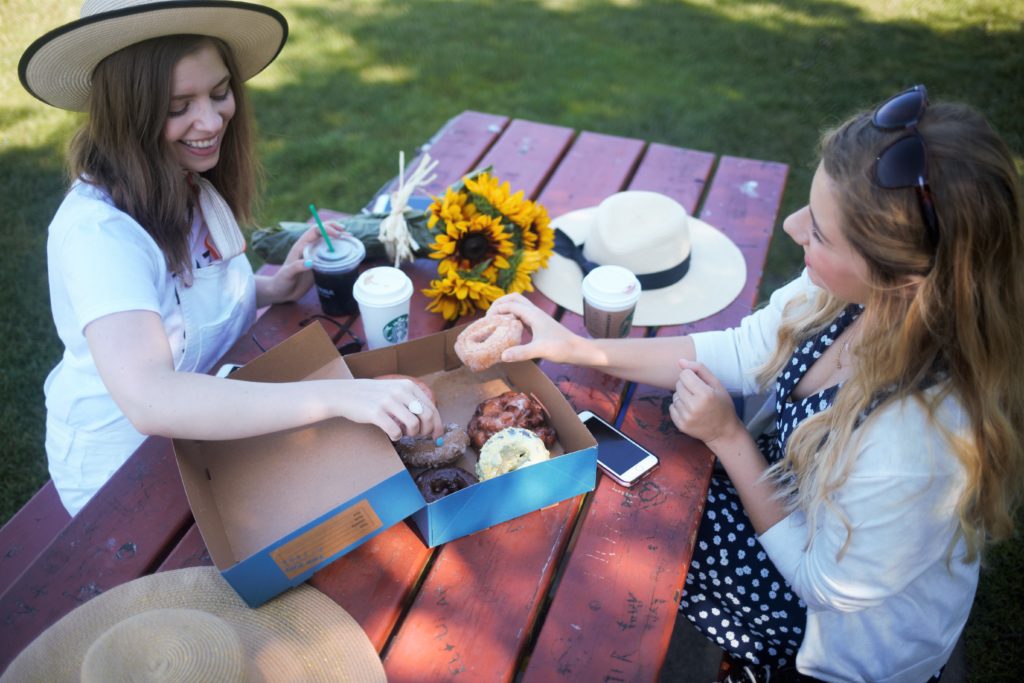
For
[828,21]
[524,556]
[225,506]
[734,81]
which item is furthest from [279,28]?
[828,21]

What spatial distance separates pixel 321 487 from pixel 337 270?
72 cm

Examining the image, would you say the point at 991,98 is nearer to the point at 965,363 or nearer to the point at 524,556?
the point at 965,363

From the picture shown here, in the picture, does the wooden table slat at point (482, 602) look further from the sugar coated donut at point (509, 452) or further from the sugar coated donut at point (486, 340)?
the sugar coated donut at point (486, 340)

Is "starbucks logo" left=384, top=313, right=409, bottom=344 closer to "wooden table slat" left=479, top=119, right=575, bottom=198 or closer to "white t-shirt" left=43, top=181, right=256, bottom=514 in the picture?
"white t-shirt" left=43, top=181, right=256, bottom=514

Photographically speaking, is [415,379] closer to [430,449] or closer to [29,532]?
[430,449]

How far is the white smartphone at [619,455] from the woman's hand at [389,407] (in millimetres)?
442

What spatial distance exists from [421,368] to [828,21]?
18.8 feet

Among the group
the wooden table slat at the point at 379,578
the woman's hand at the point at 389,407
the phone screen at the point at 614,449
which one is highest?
the woman's hand at the point at 389,407

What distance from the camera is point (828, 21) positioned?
586 centimetres

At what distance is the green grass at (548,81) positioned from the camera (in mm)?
4055

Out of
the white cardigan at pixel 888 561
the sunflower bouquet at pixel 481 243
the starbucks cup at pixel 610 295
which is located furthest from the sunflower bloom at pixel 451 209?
the white cardigan at pixel 888 561

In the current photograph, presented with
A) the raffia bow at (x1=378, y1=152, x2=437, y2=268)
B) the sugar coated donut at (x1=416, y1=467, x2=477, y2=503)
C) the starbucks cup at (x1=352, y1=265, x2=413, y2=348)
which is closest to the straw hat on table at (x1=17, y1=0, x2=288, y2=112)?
the raffia bow at (x1=378, y1=152, x2=437, y2=268)

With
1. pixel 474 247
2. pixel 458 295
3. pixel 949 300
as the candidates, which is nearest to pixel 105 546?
pixel 458 295

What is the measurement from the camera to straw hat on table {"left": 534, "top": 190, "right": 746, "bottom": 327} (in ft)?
7.07
